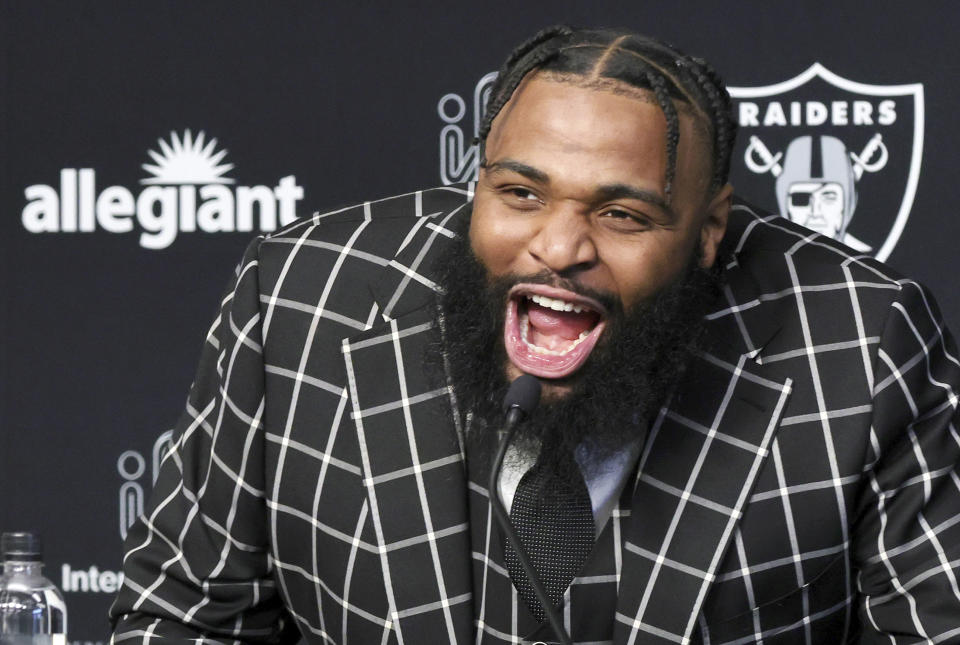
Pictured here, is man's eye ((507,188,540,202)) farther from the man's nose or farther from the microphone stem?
the microphone stem

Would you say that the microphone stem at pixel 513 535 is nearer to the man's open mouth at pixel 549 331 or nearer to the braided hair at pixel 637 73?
the man's open mouth at pixel 549 331

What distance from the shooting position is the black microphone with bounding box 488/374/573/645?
120 cm

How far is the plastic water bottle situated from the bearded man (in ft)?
0.44

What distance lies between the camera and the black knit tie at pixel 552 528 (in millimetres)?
1573

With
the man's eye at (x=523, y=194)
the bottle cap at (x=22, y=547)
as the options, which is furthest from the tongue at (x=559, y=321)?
the bottle cap at (x=22, y=547)

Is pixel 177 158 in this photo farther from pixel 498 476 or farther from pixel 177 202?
pixel 498 476

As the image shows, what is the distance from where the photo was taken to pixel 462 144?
2.30 meters

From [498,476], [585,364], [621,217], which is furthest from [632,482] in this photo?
[498,476]

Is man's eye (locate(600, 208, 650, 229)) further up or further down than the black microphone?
further up

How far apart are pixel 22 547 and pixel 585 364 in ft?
2.18

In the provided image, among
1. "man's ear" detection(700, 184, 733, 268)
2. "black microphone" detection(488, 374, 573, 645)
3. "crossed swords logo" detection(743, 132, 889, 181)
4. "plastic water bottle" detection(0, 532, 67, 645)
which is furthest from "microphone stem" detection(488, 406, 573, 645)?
"crossed swords logo" detection(743, 132, 889, 181)

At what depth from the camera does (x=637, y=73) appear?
1448mm

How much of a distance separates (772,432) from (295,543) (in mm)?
528

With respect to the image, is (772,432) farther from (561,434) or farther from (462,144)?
(462,144)
